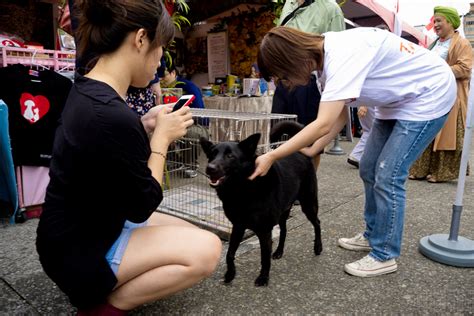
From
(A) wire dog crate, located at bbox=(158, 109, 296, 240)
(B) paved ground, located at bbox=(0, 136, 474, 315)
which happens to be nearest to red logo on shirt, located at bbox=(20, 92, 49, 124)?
(B) paved ground, located at bbox=(0, 136, 474, 315)

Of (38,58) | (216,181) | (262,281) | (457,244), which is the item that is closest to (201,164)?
(216,181)

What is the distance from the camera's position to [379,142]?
2400mm

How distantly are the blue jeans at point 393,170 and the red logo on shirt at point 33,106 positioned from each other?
8.63 ft

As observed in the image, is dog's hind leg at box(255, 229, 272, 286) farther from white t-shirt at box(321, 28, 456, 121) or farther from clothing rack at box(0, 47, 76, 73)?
clothing rack at box(0, 47, 76, 73)

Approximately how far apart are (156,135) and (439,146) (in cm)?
423

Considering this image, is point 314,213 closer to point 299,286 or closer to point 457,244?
point 299,286

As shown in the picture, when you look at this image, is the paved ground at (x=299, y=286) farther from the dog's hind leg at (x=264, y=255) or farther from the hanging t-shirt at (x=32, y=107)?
the hanging t-shirt at (x=32, y=107)

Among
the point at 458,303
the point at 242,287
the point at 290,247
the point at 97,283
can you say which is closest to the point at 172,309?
the point at 242,287

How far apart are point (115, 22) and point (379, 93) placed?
4.81 feet

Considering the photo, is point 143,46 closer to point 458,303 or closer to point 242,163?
point 242,163

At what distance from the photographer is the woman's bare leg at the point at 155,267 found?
1.52 meters

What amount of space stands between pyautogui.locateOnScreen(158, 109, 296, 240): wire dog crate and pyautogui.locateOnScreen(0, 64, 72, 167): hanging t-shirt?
1.03 metres

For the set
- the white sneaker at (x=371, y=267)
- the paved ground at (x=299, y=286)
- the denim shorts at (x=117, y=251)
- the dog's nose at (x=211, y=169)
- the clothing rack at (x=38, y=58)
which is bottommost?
the paved ground at (x=299, y=286)

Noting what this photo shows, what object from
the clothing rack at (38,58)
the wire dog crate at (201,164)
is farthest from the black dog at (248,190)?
the clothing rack at (38,58)
